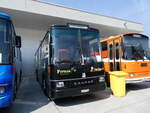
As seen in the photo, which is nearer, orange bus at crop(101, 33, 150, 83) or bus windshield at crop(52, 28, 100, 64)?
bus windshield at crop(52, 28, 100, 64)

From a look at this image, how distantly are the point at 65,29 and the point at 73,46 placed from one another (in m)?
0.65

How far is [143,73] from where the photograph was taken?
5676mm

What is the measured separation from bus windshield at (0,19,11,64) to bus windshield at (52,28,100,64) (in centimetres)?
132

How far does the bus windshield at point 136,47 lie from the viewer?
213 inches

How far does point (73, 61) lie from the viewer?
394cm

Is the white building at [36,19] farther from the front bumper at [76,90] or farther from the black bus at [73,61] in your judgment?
the front bumper at [76,90]

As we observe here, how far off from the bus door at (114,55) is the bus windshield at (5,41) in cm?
471

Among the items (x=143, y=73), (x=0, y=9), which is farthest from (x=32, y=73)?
(x=143, y=73)

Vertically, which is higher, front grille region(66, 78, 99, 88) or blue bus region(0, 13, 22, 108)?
blue bus region(0, 13, 22, 108)

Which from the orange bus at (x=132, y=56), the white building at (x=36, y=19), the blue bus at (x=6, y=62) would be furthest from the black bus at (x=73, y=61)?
the white building at (x=36, y=19)

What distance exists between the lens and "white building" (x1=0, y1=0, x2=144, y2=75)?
9.54 m

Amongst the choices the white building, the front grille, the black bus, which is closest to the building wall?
the white building

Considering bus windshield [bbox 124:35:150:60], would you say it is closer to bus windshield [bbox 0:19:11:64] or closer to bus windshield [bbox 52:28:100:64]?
bus windshield [bbox 52:28:100:64]

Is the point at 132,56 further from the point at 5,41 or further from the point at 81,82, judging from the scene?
the point at 5,41
